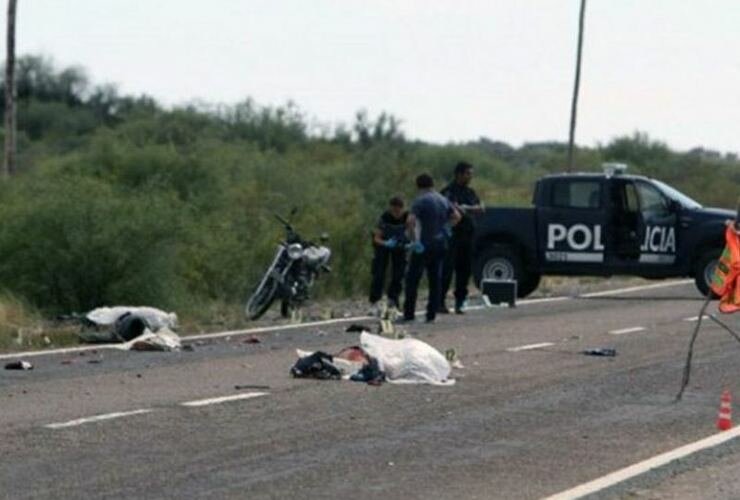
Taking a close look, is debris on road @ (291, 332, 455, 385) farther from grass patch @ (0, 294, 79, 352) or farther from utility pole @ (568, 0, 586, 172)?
utility pole @ (568, 0, 586, 172)

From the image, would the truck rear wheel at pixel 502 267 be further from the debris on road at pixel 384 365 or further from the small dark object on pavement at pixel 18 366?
the debris on road at pixel 384 365

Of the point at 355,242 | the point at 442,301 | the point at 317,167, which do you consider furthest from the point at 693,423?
the point at 317,167

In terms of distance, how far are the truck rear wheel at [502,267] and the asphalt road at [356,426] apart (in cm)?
1137

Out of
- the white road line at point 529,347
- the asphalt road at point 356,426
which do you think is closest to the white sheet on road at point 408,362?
the asphalt road at point 356,426

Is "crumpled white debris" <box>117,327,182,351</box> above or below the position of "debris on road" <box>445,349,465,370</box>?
below

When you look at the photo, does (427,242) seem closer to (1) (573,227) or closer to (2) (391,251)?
(2) (391,251)

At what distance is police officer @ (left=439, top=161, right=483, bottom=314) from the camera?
28.6 metres

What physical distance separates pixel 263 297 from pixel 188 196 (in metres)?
17.0

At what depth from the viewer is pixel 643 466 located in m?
12.9

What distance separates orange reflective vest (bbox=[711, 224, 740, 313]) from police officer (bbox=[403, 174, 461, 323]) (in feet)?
30.8

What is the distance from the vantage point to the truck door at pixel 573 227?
34469 millimetres

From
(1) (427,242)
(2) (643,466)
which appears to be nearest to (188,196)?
(1) (427,242)

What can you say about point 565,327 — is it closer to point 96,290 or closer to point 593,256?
point 96,290

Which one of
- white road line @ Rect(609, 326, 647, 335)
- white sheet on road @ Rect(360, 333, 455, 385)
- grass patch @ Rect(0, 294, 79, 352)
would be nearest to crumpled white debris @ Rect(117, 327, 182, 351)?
grass patch @ Rect(0, 294, 79, 352)
